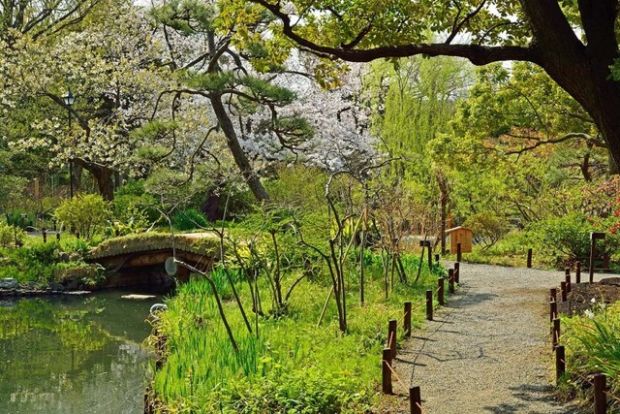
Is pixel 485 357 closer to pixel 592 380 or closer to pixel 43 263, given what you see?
pixel 592 380

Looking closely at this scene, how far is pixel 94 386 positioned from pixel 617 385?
7.23 meters

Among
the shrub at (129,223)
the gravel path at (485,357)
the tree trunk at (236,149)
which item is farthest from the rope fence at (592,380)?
the shrub at (129,223)

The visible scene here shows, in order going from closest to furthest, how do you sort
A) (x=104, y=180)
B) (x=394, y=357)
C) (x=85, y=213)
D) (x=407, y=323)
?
(x=394, y=357), (x=407, y=323), (x=85, y=213), (x=104, y=180)

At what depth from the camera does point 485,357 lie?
850 cm

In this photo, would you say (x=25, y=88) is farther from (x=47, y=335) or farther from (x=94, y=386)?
(x=94, y=386)

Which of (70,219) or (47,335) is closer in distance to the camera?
(47,335)

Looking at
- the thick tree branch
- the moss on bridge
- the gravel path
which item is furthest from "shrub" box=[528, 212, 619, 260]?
the thick tree branch

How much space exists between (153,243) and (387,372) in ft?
39.9

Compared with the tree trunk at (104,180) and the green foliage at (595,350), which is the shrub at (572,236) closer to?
the green foliage at (595,350)

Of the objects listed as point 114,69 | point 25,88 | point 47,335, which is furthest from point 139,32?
point 47,335

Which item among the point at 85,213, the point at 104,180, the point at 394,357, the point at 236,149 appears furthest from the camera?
the point at 104,180

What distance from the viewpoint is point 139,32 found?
26828 mm

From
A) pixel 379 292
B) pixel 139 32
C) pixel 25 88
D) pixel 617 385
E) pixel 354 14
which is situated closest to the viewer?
pixel 617 385

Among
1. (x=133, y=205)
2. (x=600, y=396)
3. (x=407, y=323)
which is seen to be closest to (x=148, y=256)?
(x=133, y=205)
